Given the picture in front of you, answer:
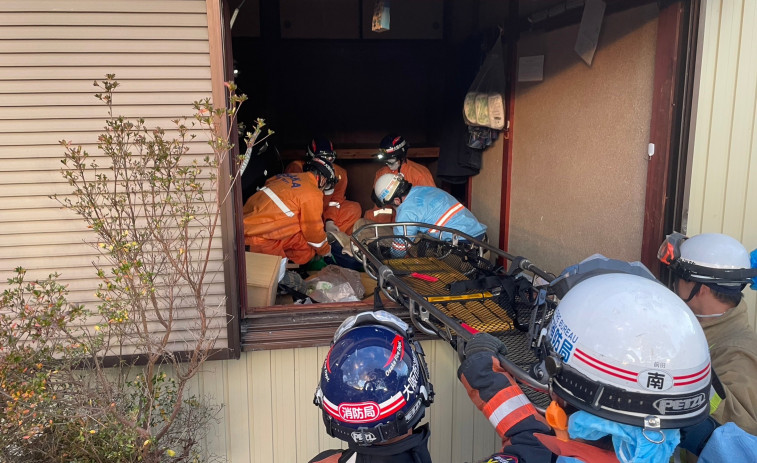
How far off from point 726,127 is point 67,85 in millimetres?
3007

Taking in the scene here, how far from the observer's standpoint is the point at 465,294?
2979mm

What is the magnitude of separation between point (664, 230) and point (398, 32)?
4672 mm

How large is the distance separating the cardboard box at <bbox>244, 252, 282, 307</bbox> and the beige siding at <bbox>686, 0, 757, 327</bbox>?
2.22 metres

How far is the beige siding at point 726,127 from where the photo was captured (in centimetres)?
263

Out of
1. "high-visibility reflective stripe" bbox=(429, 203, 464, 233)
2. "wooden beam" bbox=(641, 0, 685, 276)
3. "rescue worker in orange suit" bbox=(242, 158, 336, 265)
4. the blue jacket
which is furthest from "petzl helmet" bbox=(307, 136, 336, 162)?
"wooden beam" bbox=(641, 0, 685, 276)

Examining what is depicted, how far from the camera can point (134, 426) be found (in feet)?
7.76

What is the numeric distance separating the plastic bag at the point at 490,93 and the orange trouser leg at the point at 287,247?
1865 mm

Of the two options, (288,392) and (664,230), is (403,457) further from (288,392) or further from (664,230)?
(664,230)

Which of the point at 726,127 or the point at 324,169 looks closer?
the point at 726,127

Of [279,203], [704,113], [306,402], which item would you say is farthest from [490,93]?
[306,402]

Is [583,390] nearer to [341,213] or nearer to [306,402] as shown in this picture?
[306,402]

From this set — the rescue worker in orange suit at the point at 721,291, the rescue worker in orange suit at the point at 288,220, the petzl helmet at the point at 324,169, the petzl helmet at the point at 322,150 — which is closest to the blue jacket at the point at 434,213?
the rescue worker in orange suit at the point at 288,220

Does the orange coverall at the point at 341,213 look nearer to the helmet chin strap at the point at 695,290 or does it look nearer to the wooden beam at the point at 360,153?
the wooden beam at the point at 360,153

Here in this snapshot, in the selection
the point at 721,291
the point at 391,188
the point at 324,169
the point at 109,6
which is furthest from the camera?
the point at 324,169
